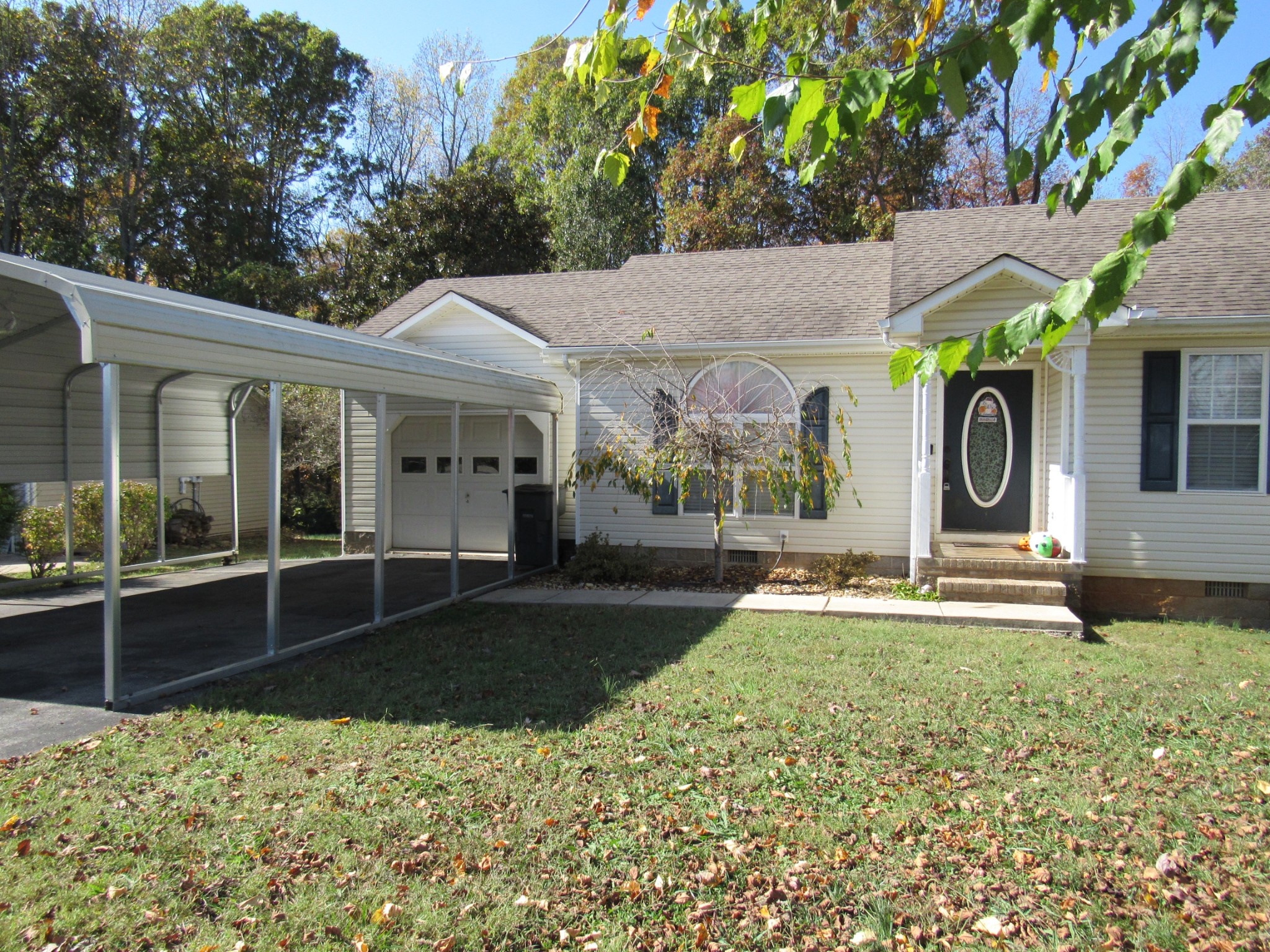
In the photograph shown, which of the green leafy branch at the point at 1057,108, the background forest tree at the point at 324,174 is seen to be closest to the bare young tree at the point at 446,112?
the background forest tree at the point at 324,174

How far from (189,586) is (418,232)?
1705cm

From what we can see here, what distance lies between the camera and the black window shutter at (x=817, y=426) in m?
11.3

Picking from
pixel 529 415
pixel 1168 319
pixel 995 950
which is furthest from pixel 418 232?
pixel 995 950

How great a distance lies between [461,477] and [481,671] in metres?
7.49

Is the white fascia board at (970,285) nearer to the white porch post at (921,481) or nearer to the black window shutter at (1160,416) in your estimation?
the white porch post at (921,481)

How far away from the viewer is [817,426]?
37.5 ft

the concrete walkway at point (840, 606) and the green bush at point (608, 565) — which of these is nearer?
the concrete walkway at point (840, 606)

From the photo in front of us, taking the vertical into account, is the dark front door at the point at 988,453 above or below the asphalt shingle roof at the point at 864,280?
below

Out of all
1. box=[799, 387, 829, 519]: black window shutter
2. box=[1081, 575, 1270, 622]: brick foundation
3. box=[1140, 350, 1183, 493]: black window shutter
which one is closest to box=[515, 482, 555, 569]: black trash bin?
box=[799, 387, 829, 519]: black window shutter

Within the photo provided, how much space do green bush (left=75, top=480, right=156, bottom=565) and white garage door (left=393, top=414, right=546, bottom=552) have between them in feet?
14.1

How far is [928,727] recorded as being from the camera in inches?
213

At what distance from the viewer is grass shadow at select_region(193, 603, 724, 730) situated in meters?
5.82

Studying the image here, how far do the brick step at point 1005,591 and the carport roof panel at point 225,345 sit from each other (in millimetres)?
6010

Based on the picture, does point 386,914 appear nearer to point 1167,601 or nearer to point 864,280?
point 1167,601
